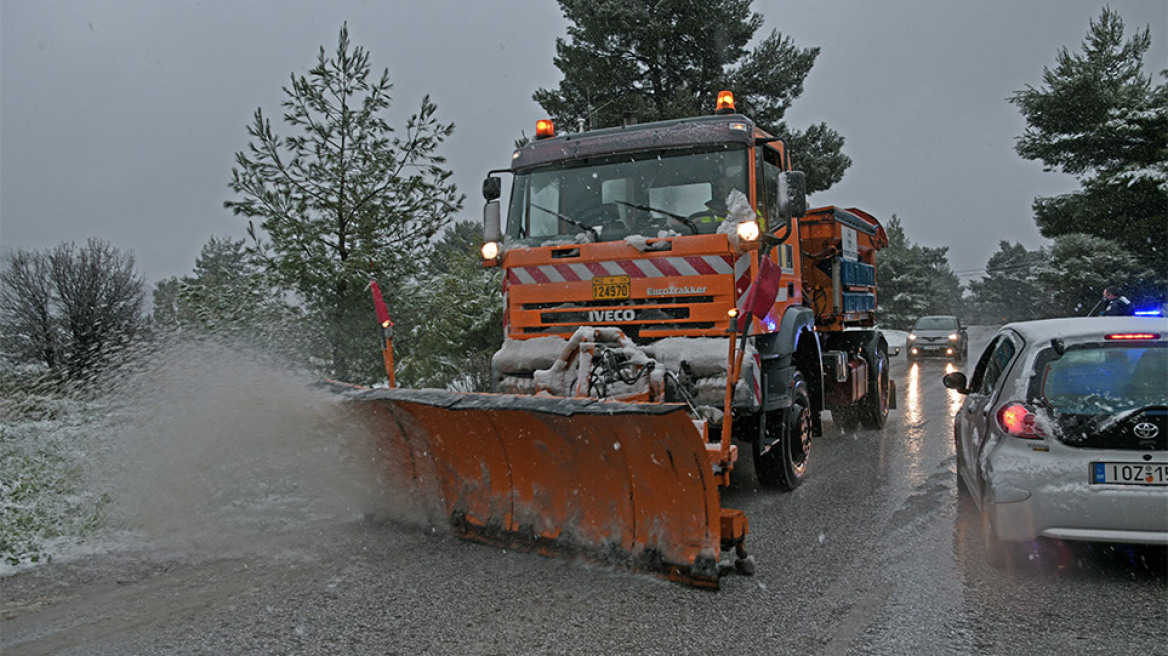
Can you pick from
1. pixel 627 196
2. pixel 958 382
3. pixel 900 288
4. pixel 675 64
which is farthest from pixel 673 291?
pixel 900 288

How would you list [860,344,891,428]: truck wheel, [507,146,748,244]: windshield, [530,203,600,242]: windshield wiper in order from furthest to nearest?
[860,344,891,428]: truck wheel
[530,203,600,242]: windshield wiper
[507,146,748,244]: windshield

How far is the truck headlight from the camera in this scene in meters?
5.63

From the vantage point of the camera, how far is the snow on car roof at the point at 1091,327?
4355mm

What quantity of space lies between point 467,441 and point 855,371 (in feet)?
18.4

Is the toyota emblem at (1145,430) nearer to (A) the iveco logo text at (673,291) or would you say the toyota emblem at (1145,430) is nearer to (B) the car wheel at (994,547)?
(B) the car wheel at (994,547)

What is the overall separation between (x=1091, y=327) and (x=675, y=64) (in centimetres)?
1772

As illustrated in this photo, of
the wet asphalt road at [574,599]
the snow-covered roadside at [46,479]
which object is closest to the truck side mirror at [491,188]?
the wet asphalt road at [574,599]

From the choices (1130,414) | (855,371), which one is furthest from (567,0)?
(1130,414)

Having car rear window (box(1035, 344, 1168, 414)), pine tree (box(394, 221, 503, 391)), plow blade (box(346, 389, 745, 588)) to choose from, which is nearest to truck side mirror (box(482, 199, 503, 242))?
plow blade (box(346, 389, 745, 588))

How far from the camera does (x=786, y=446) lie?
6.39 m

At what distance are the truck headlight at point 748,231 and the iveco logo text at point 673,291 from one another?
47 cm

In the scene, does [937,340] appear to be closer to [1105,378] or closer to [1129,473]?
[1105,378]

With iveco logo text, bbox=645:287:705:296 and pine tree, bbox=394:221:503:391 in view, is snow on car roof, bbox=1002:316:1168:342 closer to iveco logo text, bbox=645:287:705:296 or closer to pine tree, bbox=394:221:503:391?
iveco logo text, bbox=645:287:705:296

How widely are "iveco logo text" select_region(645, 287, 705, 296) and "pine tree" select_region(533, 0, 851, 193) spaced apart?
47.9 ft
